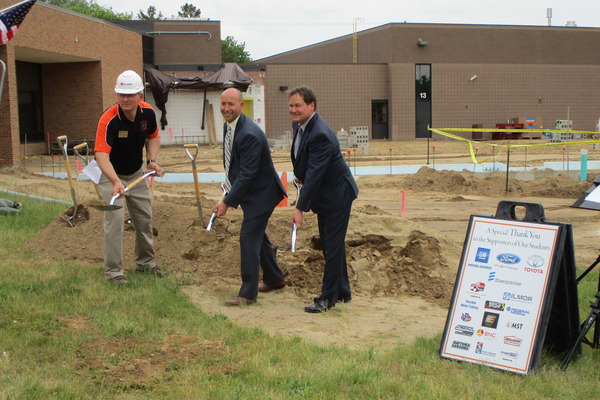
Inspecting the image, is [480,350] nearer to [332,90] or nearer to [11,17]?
[11,17]

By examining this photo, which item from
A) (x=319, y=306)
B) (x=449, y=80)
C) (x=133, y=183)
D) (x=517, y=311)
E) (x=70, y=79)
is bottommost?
(x=319, y=306)

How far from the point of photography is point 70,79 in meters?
24.8

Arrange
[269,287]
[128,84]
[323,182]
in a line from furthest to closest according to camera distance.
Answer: [269,287] → [128,84] → [323,182]

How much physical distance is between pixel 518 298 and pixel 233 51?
7661 cm

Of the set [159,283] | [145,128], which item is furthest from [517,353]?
[145,128]

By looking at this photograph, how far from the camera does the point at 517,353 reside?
3.66 metres

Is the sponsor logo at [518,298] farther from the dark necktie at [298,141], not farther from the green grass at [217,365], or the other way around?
the dark necktie at [298,141]

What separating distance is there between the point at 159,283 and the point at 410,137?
32839mm

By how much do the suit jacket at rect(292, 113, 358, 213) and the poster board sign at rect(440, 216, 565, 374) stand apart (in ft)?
4.65

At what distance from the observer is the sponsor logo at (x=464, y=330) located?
152 inches

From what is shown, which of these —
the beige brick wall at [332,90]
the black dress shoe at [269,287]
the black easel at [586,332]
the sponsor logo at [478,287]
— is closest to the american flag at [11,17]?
the black dress shoe at [269,287]

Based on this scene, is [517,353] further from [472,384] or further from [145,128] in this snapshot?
[145,128]

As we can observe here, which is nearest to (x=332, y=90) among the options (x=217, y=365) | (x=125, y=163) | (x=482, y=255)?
(x=125, y=163)

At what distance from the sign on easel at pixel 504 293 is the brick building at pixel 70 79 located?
20.8 meters
